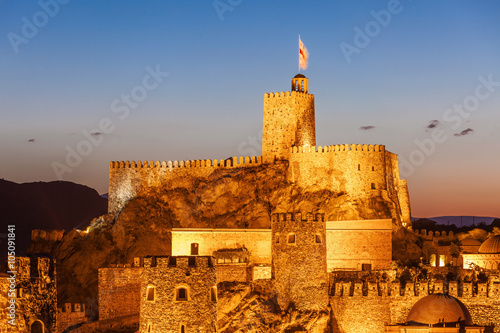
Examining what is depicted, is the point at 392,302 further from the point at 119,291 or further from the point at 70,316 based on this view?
the point at 70,316

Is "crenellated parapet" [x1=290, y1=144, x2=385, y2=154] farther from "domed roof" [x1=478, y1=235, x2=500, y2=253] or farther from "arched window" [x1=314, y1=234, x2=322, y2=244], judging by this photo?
"arched window" [x1=314, y1=234, x2=322, y2=244]

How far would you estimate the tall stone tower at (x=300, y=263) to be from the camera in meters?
48.7

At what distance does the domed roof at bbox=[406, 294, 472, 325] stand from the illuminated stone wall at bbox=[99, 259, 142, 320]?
17844 millimetres

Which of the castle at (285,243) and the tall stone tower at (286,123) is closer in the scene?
the castle at (285,243)

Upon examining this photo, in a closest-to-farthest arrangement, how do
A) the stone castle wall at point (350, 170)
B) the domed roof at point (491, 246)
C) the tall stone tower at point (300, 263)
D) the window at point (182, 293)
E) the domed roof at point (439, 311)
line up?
the window at point (182, 293) < the domed roof at point (439, 311) < the tall stone tower at point (300, 263) < the domed roof at point (491, 246) < the stone castle wall at point (350, 170)

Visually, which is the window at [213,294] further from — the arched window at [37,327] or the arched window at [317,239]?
the arched window at [317,239]

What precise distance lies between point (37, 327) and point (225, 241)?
25.3 metres

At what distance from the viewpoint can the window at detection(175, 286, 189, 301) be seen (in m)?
36.2

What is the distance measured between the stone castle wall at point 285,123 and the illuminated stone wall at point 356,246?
54.8ft

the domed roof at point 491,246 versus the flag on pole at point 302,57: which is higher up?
the flag on pole at point 302,57

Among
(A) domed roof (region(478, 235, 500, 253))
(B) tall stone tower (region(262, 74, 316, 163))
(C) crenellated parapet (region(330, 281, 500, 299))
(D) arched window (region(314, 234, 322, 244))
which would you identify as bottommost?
(C) crenellated parapet (region(330, 281, 500, 299))

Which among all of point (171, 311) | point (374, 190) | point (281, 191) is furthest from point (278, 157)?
point (171, 311)

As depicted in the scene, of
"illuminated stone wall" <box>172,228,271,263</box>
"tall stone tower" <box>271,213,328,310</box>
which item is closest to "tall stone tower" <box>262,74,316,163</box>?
"illuminated stone wall" <box>172,228,271,263</box>

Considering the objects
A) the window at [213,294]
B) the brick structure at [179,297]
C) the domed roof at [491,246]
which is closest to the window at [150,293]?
the brick structure at [179,297]
